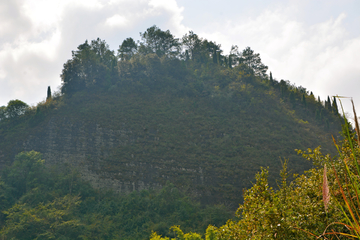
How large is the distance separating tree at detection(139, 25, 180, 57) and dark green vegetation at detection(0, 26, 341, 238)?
0.49 metres

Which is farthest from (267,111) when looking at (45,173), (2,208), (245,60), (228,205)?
(2,208)

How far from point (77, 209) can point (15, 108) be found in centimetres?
1773

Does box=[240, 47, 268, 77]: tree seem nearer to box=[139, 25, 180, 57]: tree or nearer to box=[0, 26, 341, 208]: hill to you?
box=[0, 26, 341, 208]: hill

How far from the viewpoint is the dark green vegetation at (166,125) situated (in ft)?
97.2

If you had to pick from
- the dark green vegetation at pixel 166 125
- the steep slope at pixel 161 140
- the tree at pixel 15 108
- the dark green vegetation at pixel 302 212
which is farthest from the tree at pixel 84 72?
the dark green vegetation at pixel 302 212

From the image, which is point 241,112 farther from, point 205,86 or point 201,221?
point 201,221

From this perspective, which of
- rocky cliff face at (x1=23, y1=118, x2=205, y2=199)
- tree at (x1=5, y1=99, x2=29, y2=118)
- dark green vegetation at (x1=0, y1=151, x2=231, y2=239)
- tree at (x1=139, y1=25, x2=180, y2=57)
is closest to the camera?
dark green vegetation at (x1=0, y1=151, x2=231, y2=239)

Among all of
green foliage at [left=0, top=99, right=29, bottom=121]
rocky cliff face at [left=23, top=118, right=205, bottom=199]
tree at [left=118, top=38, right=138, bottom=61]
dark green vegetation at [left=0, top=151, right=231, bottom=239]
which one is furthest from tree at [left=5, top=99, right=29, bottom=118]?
tree at [left=118, top=38, right=138, bottom=61]

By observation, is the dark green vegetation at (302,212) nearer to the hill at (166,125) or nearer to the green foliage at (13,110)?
the hill at (166,125)

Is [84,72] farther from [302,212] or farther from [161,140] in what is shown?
[302,212]

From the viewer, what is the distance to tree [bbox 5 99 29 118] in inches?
1304

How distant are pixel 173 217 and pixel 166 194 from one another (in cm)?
300

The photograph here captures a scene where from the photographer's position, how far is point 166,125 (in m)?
35.5

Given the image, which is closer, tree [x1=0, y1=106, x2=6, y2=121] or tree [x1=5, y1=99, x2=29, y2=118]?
tree [x1=0, y1=106, x2=6, y2=121]
